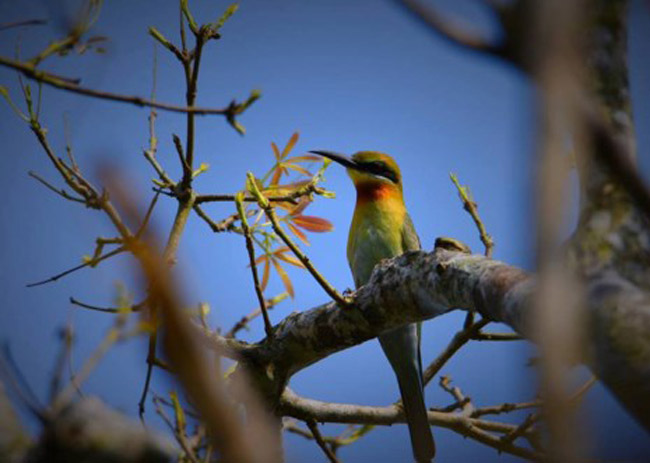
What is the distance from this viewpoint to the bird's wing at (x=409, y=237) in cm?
460

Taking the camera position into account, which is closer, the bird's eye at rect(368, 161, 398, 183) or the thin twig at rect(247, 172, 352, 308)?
the thin twig at rect(247, 172, 352, 308)

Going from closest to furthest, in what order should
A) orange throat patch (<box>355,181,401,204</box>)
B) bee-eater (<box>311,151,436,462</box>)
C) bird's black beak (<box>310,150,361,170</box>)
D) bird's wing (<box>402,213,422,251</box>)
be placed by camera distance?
bee-eater (<box>311,151,436,462</box>), bird's wing (<box>402,213,422,251</box>), orange throat patch (<box>355,181,401,204</box>), bird's black beak (<box>310,150,361,170</box>)

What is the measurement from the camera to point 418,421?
10.4 ft

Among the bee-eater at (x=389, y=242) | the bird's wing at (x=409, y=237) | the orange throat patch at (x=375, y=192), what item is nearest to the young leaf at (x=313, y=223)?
the bee-eater at (x=389, y=242)

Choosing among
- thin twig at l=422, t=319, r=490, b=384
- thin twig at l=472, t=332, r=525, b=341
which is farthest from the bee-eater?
thin twig at l=472, t=332, r=525, b=341

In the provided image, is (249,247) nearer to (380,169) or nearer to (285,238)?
(285,238)

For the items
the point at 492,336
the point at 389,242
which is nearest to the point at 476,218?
the point at 492,336

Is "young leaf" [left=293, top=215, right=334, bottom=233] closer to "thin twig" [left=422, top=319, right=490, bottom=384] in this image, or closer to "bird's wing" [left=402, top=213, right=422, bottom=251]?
"thin twig" [left=422, top=319, right=490, bottom=384]

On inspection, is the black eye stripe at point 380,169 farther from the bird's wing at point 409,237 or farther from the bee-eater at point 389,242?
the bird's wing at point 409,237

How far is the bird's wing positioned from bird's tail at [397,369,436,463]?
1.35 meters

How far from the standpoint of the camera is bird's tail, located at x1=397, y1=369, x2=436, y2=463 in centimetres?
316

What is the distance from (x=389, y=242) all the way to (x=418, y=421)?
163 cm

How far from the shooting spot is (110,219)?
2.17m

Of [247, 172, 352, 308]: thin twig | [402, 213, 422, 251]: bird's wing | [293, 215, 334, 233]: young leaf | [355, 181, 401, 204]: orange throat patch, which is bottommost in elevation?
[247, 172, 352, 308]: thin twig
